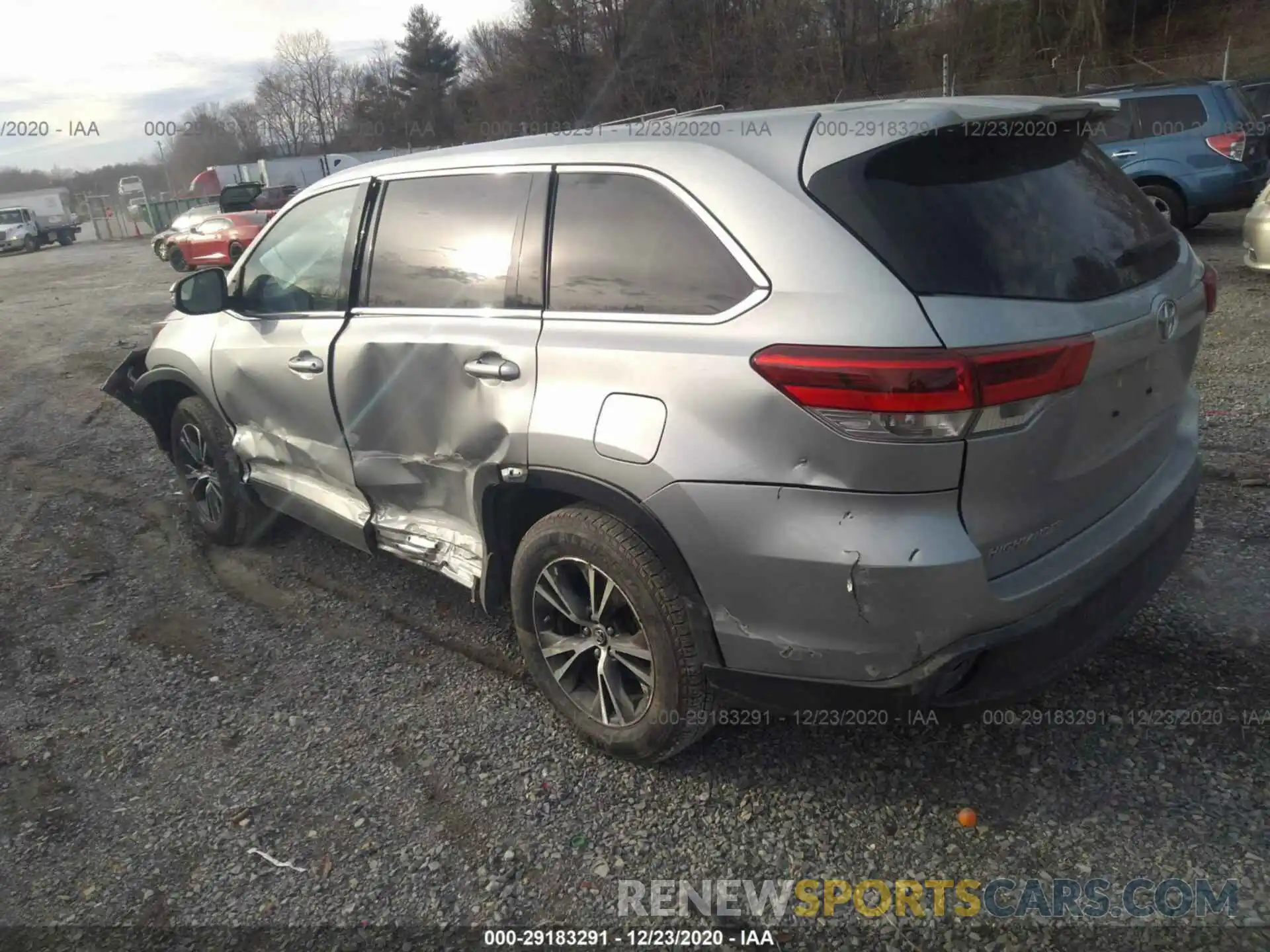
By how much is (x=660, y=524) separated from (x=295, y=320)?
2.13 metres

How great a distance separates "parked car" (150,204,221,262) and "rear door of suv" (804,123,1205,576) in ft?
74.0

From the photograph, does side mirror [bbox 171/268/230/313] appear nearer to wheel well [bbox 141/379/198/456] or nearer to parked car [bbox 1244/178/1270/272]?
wheel well [bbox 141/379/198/456]

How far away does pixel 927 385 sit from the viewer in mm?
2010

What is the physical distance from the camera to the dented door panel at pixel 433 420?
280 cm

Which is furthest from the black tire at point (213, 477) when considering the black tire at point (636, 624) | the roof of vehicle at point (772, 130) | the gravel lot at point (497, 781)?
the black tire at point (636, 624)

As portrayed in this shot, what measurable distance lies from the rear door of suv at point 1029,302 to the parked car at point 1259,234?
21.8ft

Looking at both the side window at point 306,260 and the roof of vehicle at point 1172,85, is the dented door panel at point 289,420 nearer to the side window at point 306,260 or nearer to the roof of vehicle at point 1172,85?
the side window at point 306,260

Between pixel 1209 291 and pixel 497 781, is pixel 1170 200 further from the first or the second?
pixel 497 781

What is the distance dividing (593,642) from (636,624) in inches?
7.0

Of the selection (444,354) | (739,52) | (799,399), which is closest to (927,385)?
(799,399)

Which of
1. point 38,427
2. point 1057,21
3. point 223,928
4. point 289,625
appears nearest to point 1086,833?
point 223,928

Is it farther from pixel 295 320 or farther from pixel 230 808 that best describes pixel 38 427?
pixel 230 808

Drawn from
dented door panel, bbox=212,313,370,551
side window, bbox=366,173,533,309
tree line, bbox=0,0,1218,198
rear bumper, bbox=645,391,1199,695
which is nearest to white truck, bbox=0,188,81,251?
tree line, bbox=0,0,1218,198

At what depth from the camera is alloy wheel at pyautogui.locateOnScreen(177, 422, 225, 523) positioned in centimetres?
457
